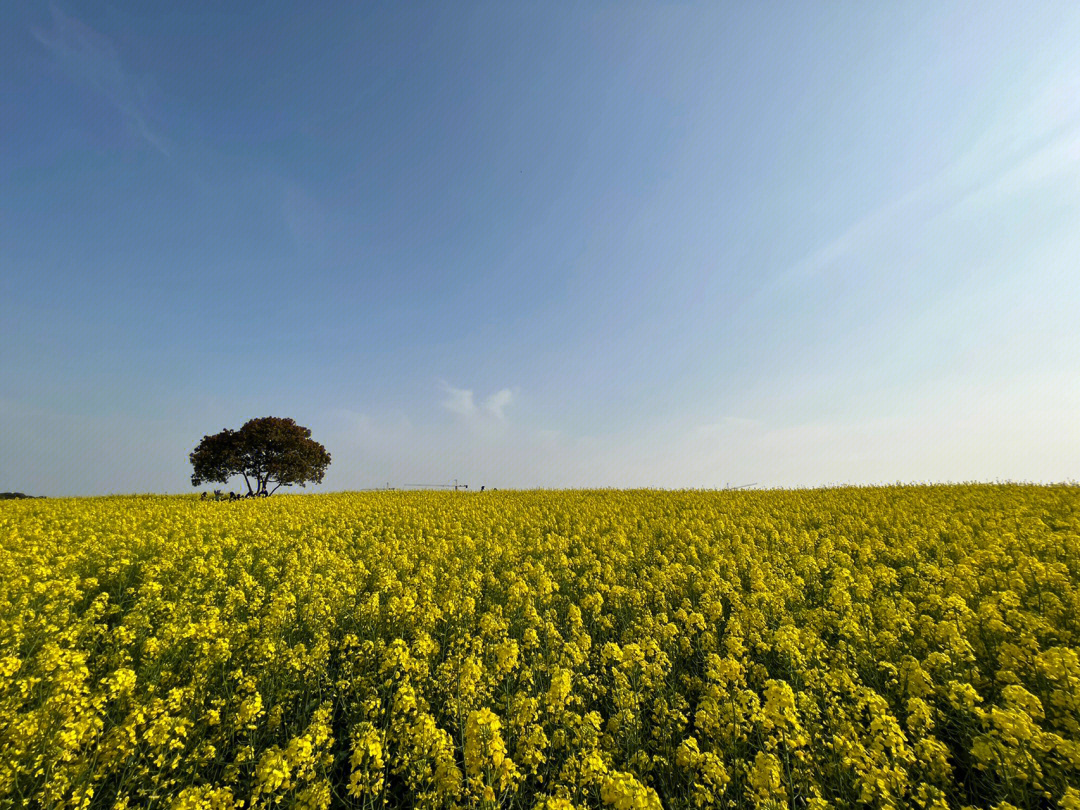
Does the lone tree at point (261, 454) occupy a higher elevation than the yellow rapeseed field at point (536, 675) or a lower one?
higher

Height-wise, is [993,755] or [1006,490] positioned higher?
[1006,490]

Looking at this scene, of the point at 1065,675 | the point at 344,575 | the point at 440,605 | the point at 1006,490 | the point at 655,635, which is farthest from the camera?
the point at 1006,490

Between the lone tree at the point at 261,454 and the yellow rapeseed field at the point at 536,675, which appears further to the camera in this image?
the lone tree at the point at 261,454

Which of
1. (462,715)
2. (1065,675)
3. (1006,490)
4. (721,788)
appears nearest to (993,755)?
(1065,675)

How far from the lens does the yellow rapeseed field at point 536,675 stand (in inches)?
182

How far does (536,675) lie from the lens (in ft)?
23.0

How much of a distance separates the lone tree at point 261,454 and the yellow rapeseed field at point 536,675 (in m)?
25.7

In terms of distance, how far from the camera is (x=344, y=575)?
1110 centimetres

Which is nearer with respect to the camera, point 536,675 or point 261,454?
point 536,675

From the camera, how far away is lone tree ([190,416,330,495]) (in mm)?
38531

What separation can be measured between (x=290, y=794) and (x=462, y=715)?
1986 millimetres

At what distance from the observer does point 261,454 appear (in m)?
40.2

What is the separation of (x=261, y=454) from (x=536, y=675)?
41.3m

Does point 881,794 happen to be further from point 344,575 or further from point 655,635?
point 344,575
